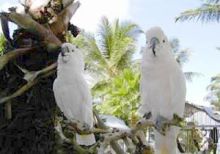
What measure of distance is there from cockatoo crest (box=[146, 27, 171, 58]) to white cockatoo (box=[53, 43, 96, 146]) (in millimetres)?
947

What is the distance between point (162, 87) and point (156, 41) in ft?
1.17

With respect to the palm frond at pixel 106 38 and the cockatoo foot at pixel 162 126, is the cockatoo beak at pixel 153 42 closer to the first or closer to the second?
the cockatoo foot at pixel 162 126

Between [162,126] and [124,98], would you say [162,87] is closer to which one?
[162,126]

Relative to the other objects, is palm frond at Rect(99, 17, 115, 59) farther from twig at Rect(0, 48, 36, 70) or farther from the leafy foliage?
twig at Rect(0, 48, 36, 70)

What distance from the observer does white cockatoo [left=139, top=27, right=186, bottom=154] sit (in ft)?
10.2

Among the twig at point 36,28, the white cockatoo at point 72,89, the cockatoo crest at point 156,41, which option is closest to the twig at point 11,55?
the twig at point 36,28

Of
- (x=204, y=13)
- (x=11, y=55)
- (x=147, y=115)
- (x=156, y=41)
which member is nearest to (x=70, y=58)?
(x=147, y=115)

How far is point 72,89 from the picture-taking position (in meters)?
3.91

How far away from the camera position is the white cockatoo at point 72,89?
387 centimetres

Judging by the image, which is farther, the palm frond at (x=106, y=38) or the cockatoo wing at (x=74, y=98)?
the palm frond at (x=106, y=38)

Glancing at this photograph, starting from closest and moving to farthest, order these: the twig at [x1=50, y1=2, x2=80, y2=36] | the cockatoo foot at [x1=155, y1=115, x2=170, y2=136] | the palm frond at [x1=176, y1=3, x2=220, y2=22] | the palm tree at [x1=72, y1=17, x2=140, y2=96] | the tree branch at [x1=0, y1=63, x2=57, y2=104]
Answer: the cockatoo foot at [x1=155, y1=115, x2=170, y2=136]
the tree branch at [x1=0, y1=63, x2=57, y2=104]
the twig at [x1=50, y1=2, x2=80, y2=36]
the palm frond at [x1=176, y1=3, x2=220, y2=22]
the palm tree at [x1=72, y1=17, x2=140, y2=96]

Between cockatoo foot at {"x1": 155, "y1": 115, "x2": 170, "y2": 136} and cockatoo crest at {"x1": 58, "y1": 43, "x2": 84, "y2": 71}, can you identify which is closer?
cockatoo foot at {"x1": 155, "y1": 115, "x2": 170, "y2": 136}

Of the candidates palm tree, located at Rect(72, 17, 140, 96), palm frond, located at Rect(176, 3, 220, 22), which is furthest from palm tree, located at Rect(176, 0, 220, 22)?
palm tree, located at Rect(72, 17, 140, 96)

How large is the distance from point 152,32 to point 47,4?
2.38 meters
